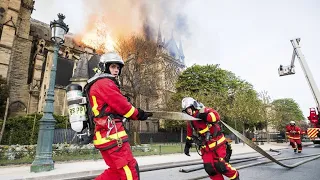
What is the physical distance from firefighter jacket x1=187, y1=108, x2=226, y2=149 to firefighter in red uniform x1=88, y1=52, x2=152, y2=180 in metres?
1.52

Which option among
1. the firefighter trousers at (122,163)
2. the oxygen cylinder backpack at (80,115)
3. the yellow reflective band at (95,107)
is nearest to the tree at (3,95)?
the oxygen cylinder backpack at (80,115)

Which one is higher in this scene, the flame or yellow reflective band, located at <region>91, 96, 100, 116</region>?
the flame

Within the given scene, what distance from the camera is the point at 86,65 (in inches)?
1400

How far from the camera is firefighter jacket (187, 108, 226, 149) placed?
406 centimetres

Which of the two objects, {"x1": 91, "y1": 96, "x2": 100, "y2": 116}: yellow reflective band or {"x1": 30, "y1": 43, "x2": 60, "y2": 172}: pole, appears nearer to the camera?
{"x1": 91, "y1": 96, "x2": 100, "y2": 116}: yellow reflective band

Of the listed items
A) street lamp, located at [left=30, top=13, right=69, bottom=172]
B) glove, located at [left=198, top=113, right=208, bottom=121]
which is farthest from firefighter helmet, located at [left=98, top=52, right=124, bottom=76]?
street lamp, located at [left=30, top=13, right=69, bottom=172]

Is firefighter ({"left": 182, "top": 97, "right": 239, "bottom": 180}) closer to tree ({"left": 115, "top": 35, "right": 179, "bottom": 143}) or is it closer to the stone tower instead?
tree ({"left": 115, "top": 35, "right": 179, "bottom": 143})

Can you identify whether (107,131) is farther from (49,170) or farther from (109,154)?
(49,170)

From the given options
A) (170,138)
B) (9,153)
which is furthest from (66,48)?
(9,153)

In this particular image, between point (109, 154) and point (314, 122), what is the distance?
1791 cm

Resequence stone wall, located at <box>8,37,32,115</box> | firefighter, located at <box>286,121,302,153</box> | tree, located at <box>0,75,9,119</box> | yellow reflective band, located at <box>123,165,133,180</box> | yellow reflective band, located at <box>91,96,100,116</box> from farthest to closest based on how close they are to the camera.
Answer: stone wall, located at <box>8,37,32,115</box>, tree, located at <box>0,75,9,119</box>, firefighter, located at <box>286,121,302,153</box>, yellow reflective band, located at <box>91,96,100,116</box>, yellow reflective band, located at <box>123,165,133,180</box>

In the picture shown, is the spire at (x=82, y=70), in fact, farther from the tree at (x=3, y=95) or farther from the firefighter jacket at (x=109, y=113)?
the firefighter jacket at (x=109, y=113)

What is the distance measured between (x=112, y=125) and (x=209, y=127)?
2208 mm

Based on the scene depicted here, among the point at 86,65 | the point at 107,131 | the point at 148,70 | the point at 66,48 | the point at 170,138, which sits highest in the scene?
the point at 66,48
